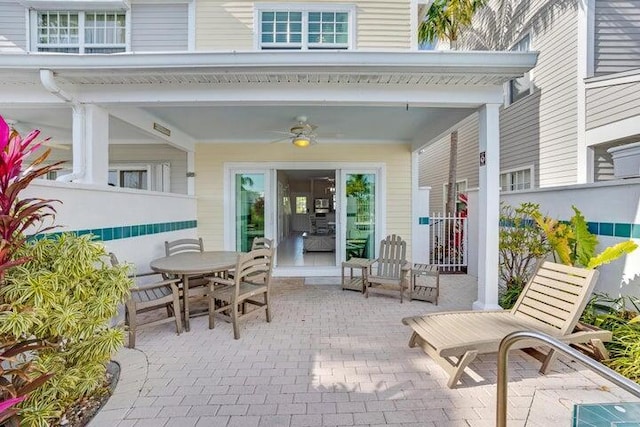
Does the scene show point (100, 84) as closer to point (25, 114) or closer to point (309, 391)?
point (25, 114)

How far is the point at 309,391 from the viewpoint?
7.62ft

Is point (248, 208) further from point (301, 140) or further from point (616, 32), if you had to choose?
point (616, 32)

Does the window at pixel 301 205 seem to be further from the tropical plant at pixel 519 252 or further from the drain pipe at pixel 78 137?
the drain pipe at pixel 78 137

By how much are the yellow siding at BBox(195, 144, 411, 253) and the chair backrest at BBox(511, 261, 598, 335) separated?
3464 millimetres

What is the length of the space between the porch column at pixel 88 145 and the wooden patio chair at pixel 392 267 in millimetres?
3975

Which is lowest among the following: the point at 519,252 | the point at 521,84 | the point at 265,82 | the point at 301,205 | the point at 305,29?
the point at 519,252

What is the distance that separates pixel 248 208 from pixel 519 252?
4965 mm

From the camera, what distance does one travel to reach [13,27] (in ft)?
19.0

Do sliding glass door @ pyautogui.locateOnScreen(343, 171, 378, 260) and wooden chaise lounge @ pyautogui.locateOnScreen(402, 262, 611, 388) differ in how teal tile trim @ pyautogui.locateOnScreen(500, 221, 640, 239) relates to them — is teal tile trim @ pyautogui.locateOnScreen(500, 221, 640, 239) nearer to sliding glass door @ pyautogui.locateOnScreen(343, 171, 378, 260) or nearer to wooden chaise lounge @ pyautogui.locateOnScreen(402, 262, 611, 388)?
wooden chaise lounge @ pyautogui.locateOnScreen(402, 262, 611, 388)

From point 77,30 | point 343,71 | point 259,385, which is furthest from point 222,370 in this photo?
point 77,30

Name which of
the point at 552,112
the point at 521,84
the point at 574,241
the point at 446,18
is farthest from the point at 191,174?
the point at 521,84

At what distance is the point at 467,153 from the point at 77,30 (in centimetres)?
1024

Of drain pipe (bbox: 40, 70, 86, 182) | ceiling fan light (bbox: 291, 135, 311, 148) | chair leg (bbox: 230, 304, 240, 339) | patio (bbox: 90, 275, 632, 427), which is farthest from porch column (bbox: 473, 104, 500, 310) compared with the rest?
drain pipe (bbox: 40, 70, 86, 182)

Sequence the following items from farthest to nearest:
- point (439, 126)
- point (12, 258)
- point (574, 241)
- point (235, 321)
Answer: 1. point (439, 126)
2. point (574, 241)
3. point (235, 321)
4. point (12, 258)
